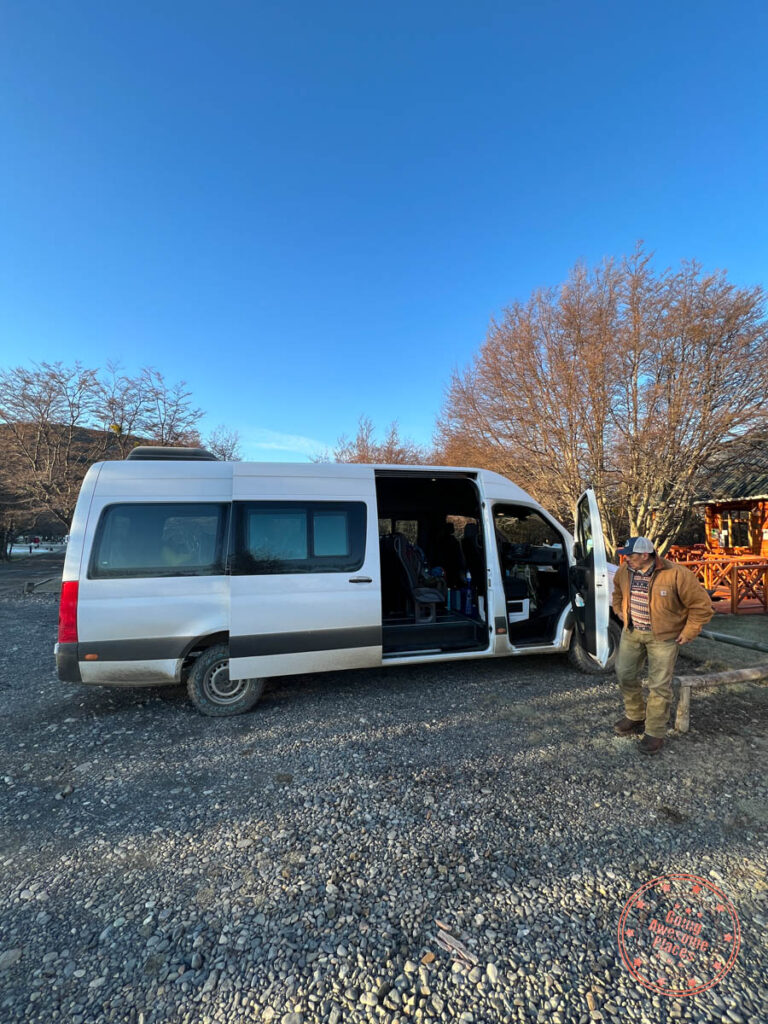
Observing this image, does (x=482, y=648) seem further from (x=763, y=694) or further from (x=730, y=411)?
(x=730, y=411)

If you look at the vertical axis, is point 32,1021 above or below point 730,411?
below

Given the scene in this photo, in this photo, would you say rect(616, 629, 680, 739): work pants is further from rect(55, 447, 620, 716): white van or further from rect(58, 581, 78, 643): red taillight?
rect(58, 581, 78, 643): red taillight

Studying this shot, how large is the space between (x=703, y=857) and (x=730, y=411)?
36.4 ft

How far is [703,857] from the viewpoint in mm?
2436

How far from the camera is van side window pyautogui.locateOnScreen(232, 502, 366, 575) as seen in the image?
4184mm

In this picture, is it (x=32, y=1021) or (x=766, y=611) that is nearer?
(x=32, y=1021)

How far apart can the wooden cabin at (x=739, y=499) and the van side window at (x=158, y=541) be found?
470 inches

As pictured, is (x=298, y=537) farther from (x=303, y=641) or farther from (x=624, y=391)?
(x=624, y=391)

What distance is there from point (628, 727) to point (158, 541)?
426cm

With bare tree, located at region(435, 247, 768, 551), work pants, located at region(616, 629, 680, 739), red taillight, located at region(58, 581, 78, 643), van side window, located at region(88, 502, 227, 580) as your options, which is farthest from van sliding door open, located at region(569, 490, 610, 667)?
bare tree, located at region(435, 247, 768, 551)

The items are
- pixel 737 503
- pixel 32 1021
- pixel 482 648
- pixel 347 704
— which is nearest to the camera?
pixel 32 1021

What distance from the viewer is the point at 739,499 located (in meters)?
15.0

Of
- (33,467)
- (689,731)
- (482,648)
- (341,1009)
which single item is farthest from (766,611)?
(33,467)

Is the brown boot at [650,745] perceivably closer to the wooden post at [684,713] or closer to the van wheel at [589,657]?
the wooden post at [684,713]
